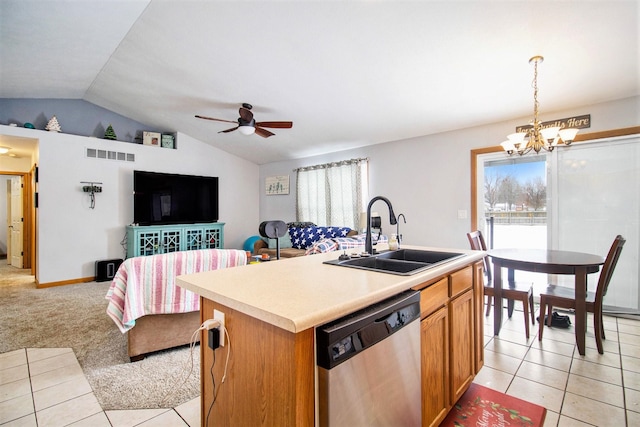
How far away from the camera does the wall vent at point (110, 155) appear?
5.00m

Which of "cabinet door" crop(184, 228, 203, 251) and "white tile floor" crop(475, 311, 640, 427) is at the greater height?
"cabinet door" crop(184, 228, 203, 251)

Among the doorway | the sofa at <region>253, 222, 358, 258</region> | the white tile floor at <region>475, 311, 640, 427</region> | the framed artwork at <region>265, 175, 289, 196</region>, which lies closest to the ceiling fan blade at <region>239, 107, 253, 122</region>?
the sofa at <region>253, 222, 358, 258</region>

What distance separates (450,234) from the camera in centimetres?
425

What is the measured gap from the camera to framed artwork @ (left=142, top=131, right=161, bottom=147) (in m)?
5.62

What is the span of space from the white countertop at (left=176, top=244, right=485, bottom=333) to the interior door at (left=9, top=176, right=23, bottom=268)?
24.6 feet

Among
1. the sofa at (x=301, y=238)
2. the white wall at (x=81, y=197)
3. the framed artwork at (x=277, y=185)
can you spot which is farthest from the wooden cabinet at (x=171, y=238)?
the framed artwork at (x=277, y=185)

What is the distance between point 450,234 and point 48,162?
6.28 meters

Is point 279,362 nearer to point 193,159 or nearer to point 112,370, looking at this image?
point 112,370

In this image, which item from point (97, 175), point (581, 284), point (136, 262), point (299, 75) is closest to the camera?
point (136, 262)

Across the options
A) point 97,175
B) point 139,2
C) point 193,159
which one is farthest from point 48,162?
point 139,2

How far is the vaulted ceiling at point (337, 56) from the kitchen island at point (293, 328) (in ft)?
6.50

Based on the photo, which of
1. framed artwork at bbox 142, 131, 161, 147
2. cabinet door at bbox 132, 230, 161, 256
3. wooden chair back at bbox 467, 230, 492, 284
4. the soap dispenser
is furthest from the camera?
framed artwork at bbox 142, 131, 161, 147

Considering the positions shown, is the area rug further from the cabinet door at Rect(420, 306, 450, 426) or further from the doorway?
the doorway

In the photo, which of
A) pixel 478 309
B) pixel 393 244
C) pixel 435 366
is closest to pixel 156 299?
pixel 393 244
